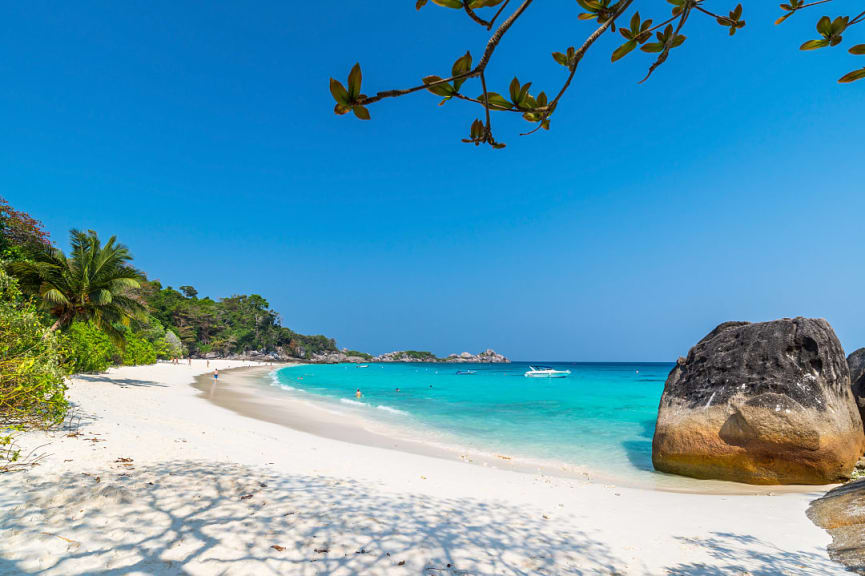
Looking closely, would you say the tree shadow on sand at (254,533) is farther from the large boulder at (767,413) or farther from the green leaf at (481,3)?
the large boulder at (767,413)

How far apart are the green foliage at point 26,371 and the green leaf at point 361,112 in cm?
635

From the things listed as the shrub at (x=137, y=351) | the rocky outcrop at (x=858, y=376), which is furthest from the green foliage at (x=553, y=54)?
the shrub at (x=137, y=351)

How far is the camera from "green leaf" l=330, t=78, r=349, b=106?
3.44 feet

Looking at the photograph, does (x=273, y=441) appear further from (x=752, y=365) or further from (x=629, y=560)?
(x=752, y=365)

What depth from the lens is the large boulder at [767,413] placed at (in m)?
7.46

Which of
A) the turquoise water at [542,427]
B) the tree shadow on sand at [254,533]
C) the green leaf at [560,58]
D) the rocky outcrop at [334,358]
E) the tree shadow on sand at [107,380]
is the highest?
the green leaf at [560,58]

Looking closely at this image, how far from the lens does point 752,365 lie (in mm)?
8297

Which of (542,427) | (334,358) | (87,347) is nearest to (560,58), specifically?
(542,427)

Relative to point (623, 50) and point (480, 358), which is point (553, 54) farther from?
point (480, 358)

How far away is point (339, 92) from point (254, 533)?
425cm

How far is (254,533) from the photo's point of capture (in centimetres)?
369

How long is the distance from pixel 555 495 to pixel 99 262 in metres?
18.8

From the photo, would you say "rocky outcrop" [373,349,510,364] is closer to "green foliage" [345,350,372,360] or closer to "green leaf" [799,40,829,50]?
"green foliage" [345,350,372,360]

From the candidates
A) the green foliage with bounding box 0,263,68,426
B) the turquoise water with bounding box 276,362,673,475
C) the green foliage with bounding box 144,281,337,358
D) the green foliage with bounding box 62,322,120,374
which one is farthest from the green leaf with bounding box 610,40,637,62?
the green foliage with bounding box 144,281,337,358
